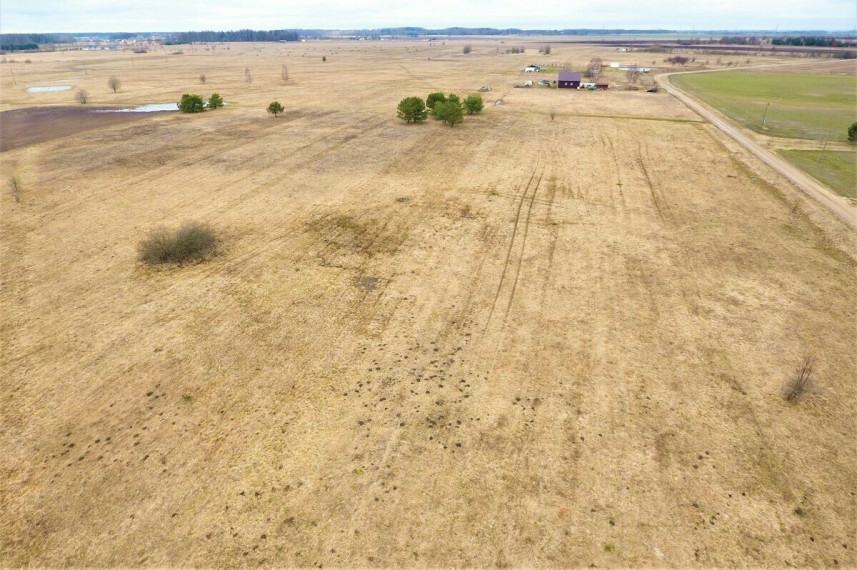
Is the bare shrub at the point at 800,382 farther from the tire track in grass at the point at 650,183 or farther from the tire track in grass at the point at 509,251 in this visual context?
the tire track in grass at the point at 650,183

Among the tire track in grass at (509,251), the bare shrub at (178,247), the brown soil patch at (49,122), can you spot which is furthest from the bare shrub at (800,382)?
the brown soil patch at (49,122)

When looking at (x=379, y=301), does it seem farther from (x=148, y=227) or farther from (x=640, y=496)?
(x=148, y=227)

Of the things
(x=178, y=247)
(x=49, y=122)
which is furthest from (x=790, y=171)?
(x=49, y=122)

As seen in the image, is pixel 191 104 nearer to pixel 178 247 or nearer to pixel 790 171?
pixel 178 247

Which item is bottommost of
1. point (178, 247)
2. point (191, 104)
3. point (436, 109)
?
point (178, 247)

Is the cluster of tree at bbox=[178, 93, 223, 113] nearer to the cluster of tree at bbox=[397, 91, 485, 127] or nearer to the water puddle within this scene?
the cluster of tree at bbox=[397, 91, 485, 127]

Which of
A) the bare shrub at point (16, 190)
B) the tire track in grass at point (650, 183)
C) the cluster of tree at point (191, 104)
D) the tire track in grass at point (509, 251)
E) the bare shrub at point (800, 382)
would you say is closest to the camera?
the bare shrub at point (800, 382)
